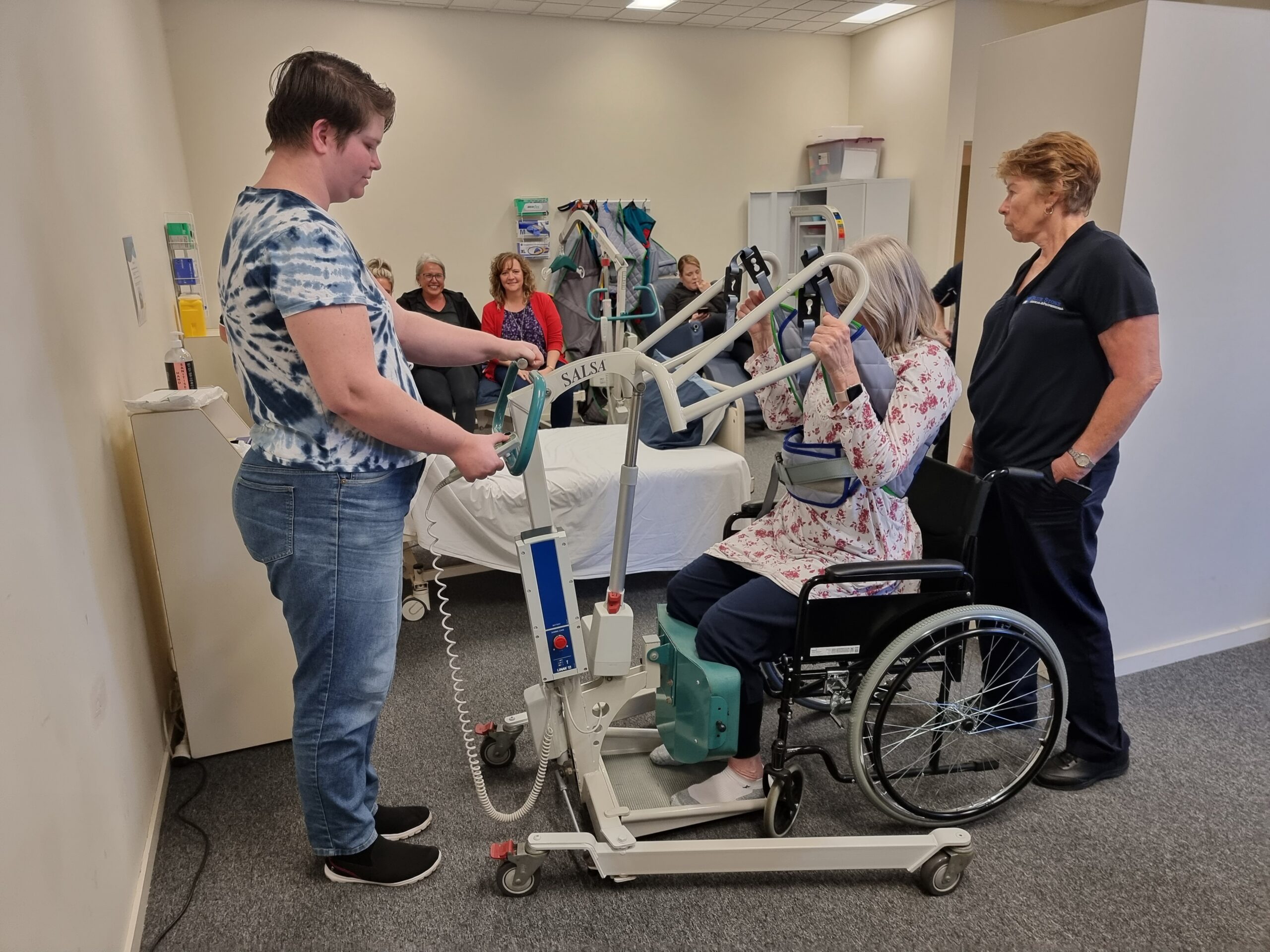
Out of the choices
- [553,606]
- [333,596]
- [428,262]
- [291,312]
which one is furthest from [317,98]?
[428,262]

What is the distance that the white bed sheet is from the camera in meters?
2.86

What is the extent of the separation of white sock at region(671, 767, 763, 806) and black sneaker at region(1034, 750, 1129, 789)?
744 mm

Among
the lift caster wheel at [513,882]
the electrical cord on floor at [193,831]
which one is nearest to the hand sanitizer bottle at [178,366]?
the electrical cord on floor at [193,831]

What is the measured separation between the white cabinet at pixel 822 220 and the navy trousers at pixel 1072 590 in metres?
4.49

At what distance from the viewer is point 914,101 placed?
21.3ft

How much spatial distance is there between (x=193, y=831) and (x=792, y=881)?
136 cm

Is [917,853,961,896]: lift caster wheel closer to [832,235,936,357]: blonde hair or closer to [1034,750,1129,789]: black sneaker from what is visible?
[1034,750,1129,789]: black sneaker

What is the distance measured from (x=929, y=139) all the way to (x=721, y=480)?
4.55 metres

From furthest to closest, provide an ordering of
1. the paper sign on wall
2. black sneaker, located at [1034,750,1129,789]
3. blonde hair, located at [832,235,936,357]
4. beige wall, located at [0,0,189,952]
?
the paper sign on wall
black sneaker, located at [1034,750,1129,789]
blonde hair, located at [832,235,936,357]
beige wall, located at [0,0,189,952]

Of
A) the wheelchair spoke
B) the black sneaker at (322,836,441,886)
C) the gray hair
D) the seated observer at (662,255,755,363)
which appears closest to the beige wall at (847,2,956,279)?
the seated observer at (662,255,755,363)

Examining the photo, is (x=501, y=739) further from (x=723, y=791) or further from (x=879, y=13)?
(x=879, y=13)

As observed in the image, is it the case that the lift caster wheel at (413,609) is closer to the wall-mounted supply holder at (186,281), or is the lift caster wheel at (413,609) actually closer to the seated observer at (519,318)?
the wall-mounted supply holder at (186,281)

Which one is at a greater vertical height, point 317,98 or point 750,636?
point 317,98

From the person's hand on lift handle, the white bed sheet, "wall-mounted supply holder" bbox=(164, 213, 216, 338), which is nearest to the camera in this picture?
the person's hand on lift handle
